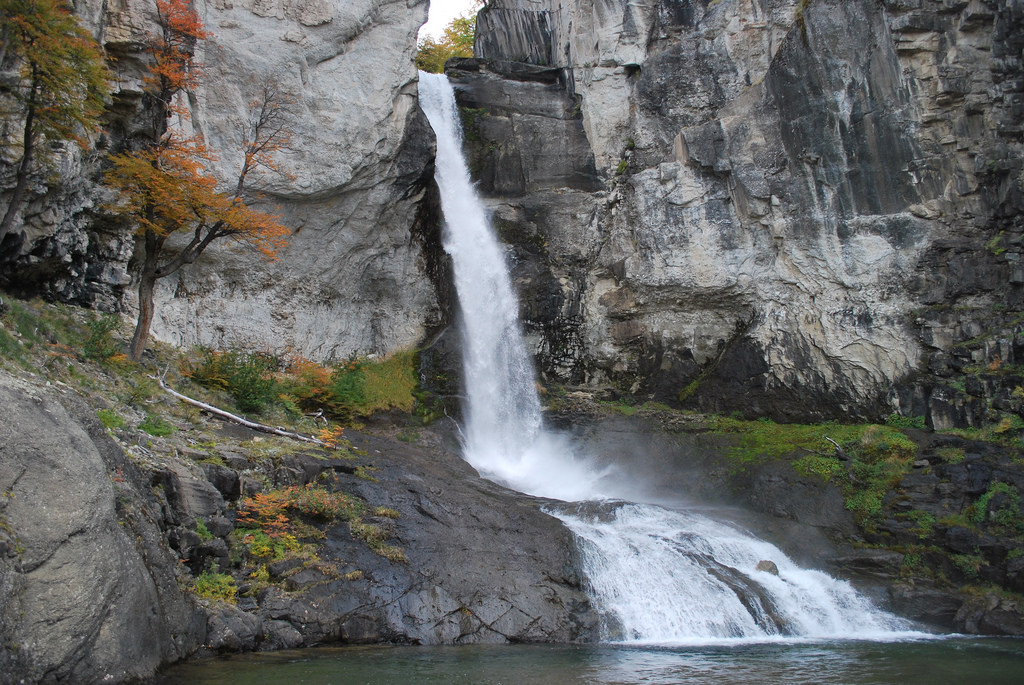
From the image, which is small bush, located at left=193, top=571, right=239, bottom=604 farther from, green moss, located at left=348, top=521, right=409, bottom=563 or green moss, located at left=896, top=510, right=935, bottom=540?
green moss, located at left=896, top=510, right=935, bottom=540

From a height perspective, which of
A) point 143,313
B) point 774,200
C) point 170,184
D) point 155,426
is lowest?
point 155,426

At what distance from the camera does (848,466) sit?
1659 centimetres

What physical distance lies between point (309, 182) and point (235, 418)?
24.2 feet

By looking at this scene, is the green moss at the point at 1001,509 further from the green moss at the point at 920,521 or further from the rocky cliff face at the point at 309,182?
the rocky cliff face at the point at 309,182

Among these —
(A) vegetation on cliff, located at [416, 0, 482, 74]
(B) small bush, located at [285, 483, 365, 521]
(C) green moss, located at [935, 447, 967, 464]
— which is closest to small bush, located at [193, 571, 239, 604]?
(B) small bush, located at [285, 483, 365, 521]

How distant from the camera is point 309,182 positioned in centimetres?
1856

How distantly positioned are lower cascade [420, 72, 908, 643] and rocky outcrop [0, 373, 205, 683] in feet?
22.2

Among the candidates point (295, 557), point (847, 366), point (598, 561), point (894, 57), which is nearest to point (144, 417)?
point (295, 557)

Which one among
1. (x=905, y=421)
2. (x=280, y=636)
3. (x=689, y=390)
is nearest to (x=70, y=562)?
(x=280, y=636)

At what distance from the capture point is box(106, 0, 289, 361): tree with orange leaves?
13766mm

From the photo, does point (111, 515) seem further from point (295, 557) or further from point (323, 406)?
point (323, 406)

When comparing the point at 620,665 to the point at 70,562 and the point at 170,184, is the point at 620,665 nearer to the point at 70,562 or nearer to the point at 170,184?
the point at 70,562

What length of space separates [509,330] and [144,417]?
38.2ft

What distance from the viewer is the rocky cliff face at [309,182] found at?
1642cm
